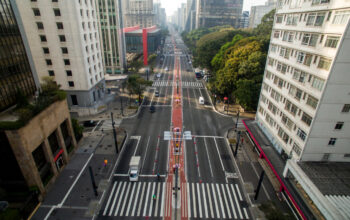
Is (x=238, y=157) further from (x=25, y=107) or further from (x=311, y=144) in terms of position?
(x=25, y=107)

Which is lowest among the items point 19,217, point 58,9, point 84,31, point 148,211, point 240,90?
point 148,211

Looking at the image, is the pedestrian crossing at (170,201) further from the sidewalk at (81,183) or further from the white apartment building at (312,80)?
the white apartment building at (312,80)

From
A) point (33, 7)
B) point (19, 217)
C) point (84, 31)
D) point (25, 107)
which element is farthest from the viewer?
point (84, 31)

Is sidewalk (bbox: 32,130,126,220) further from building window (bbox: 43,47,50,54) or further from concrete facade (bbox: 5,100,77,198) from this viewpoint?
building window (bbox: 43,47,50,54)

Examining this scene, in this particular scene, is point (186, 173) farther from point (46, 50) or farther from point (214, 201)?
point (46, 50)

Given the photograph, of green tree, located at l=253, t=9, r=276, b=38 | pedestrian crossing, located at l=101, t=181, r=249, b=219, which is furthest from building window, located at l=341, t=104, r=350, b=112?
green tree, located at l=253, t=9, r=276, b=38

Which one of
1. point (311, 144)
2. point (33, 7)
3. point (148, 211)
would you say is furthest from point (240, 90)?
point (33, 7)

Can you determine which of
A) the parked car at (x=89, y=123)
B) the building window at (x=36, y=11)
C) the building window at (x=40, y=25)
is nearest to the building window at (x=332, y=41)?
the parked car at (x=89, y=123)
